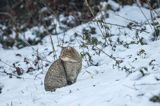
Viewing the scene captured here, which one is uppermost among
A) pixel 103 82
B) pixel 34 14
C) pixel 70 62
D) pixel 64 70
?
pixel 34 14

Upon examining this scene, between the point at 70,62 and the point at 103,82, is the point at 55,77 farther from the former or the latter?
the point at 103,82

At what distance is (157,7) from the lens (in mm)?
10914

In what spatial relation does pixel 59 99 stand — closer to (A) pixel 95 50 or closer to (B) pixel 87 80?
(B) pixel 87 80

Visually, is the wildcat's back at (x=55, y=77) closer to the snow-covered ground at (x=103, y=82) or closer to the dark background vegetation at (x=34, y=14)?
the snow-covered ground at (x=103, y=82)

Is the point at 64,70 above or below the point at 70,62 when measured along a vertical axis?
below

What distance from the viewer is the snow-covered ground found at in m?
5.38

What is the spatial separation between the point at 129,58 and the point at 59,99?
1.69 m

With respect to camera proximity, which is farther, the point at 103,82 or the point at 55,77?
the point at 55,77

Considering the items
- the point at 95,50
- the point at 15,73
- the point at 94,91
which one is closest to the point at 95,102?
the point at 94,91

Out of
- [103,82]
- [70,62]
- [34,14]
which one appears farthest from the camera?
[34,14]

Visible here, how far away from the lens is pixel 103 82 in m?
6.28

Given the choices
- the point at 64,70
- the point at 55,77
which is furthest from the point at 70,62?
the point at 55,77

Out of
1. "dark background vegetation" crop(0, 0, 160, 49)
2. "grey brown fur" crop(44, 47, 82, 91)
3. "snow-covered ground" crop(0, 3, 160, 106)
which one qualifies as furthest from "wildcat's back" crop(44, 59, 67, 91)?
"dark background vegetation" crop(0, 0, 160, 49)

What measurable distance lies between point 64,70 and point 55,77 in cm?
19
